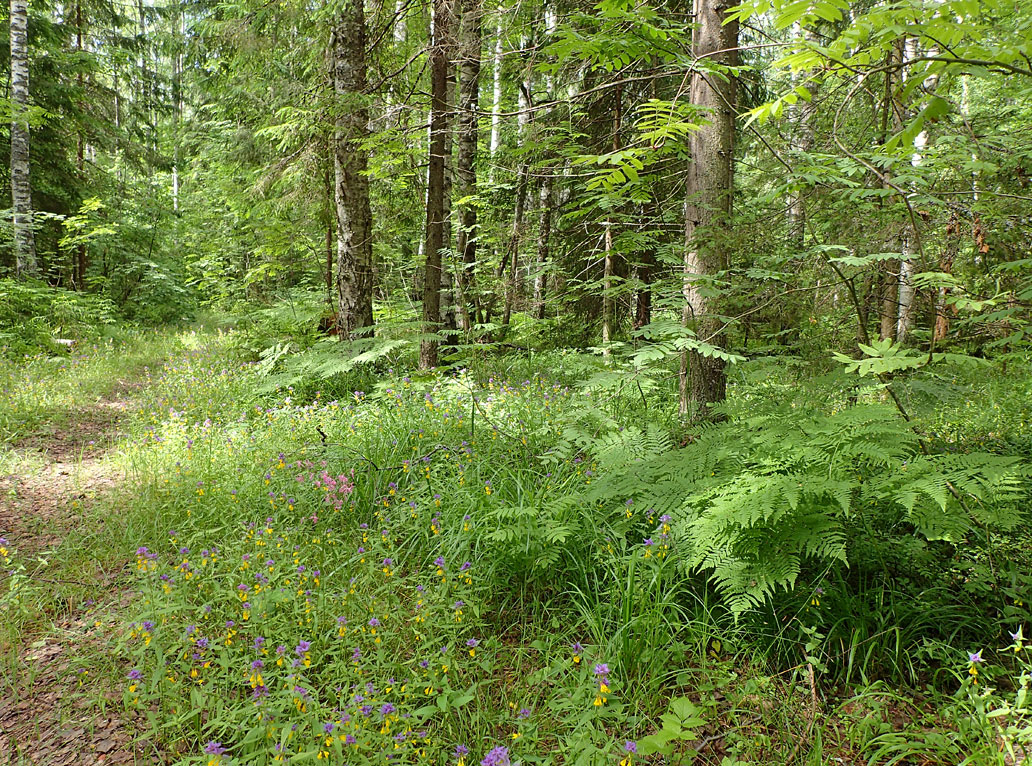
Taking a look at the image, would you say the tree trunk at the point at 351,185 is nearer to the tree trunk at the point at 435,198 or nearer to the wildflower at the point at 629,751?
the tree trunk at the point at 435,198

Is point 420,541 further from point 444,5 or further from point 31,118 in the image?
point 31,118

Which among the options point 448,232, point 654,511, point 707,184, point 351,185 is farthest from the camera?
point 448,232

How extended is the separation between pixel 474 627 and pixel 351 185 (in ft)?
22.7

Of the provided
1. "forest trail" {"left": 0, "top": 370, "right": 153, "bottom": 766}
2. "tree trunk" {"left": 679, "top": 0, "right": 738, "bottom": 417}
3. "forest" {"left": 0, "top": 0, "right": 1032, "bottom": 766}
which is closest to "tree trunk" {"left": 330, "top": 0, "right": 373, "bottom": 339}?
"forest" {"left": 0, "top": 0, "right": 1032, "bottom": 766}

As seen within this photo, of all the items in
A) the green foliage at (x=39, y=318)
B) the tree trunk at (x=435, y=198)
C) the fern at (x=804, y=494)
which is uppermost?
the tree trunk at (x=435, y=198)

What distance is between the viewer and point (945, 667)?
102 inches

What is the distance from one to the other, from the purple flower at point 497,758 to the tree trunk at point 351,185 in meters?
6.50

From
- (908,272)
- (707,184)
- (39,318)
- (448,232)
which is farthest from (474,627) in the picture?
(39,318)

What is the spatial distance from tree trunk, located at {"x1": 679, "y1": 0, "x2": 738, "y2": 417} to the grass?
1.82ft

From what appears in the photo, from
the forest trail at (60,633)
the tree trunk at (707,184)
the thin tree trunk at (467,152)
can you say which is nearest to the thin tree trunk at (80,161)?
the thin tree trunk at (467,152)

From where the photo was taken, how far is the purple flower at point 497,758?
200 cm

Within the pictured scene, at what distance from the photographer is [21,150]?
11.8 m

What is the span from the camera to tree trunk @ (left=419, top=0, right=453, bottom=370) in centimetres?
771

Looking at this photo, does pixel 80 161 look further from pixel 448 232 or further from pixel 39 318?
pixel 448 232
